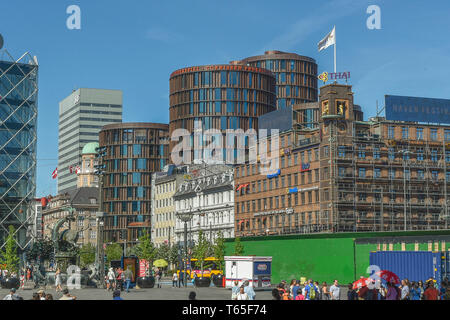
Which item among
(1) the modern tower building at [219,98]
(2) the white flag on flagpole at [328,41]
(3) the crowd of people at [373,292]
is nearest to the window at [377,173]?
(2) the white flag on flagpole at [328,41]

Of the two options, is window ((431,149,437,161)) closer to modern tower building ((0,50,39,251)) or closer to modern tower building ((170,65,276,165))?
modern tower building ((0,50,39,251))

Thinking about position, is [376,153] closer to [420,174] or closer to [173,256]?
[420,174]

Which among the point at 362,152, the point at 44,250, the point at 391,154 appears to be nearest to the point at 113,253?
the point at 44,250

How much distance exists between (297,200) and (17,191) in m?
53.5

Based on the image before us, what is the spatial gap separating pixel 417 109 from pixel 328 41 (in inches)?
652

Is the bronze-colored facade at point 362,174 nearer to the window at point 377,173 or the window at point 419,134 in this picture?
the window at point 419,134

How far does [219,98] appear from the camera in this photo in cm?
18162

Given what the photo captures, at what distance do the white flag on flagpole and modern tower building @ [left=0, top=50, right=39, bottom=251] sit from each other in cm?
5857

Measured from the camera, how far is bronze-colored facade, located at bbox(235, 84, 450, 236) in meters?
96.6

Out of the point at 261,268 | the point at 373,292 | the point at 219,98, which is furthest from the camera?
the point at 219,98

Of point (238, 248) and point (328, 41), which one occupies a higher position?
point (328, 41)
